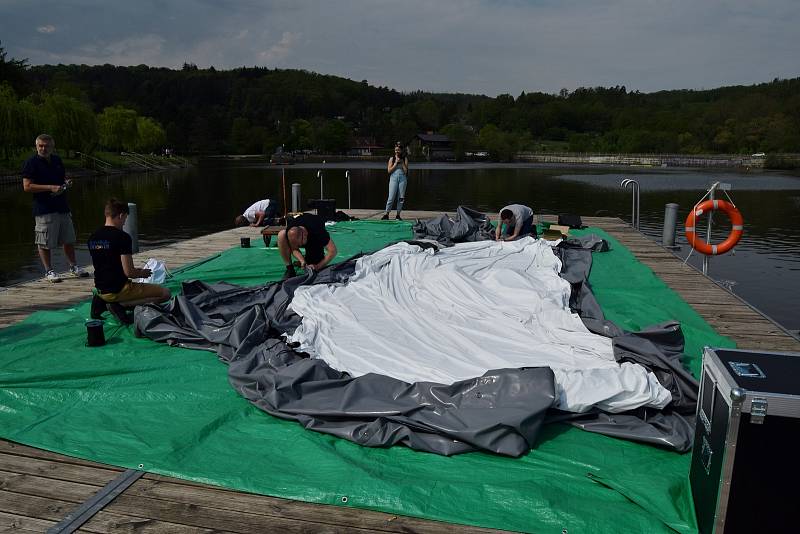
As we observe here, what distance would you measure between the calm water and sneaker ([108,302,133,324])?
6726mm

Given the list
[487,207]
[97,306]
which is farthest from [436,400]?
[487,207]

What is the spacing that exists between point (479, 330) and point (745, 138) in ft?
286

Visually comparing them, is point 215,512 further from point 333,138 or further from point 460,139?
point 333,138

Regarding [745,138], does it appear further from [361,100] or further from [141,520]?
[141,520]

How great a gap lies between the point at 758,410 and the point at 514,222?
22.2ft

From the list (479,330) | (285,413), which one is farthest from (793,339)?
(285,413)

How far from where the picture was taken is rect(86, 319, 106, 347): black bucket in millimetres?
4410

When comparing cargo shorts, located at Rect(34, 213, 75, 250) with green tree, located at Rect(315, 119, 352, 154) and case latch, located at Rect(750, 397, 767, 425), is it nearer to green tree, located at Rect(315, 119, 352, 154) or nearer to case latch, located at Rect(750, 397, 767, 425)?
case latch, located at Rect(750, 397, 767, 425)

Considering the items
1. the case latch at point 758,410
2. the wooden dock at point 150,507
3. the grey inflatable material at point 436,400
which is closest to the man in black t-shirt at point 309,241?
the grey inflatable material at point 436,400

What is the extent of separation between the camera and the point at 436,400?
3244 mm

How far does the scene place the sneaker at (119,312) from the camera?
15.9 ft

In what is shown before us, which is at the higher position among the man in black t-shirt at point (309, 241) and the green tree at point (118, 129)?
the green tree at point (118, 129)

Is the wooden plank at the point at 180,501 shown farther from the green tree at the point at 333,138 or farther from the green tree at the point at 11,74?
the green tree at the point at 333,138

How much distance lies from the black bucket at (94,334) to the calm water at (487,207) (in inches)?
282
